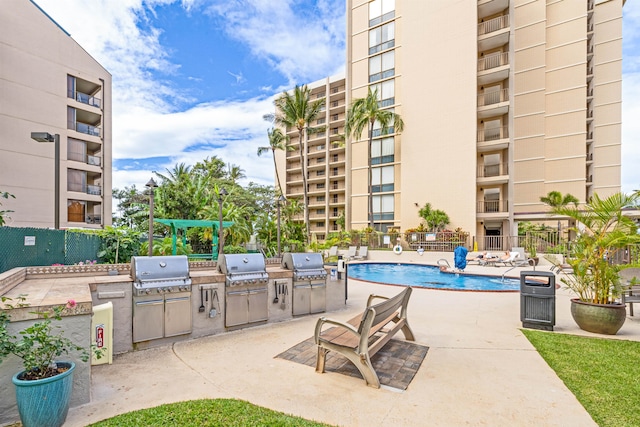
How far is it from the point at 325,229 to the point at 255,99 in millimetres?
25880

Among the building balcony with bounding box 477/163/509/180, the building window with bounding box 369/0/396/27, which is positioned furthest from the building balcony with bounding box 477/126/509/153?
the building window with bounding box 369/0/396/27

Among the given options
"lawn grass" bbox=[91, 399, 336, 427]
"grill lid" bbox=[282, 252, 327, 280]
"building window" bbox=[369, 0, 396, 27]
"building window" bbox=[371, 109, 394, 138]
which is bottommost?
"lawn grass" bbox=[91, 399, 336, 427]

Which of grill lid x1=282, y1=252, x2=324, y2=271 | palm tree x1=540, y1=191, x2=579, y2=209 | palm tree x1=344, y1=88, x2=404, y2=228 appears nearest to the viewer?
grill lid x1=282, y1=252, x2=324, y2=271

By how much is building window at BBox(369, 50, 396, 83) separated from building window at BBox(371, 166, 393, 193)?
9.86 m

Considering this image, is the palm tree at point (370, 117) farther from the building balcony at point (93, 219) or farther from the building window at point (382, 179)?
the building balcony at point (93, 219)

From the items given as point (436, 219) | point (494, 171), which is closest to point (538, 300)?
point (436, 219)

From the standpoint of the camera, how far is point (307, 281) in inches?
277

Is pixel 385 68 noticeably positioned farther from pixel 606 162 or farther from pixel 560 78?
pixel 606 162

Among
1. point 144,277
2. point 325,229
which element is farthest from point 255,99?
point 144,277

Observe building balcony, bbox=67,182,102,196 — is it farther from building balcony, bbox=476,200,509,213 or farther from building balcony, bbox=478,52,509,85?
building balcony, bbox=478,52,509,85

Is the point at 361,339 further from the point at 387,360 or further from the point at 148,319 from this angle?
the point at 148,319

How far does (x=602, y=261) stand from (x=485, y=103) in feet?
87.0

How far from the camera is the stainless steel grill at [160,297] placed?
192 inches

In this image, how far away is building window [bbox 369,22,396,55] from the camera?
33094 millimetres
